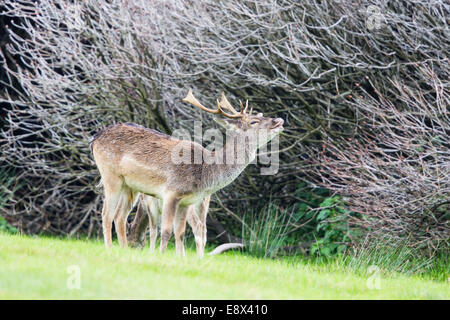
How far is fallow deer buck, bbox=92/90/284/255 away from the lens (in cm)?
874

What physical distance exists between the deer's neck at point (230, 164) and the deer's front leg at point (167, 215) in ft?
1.36

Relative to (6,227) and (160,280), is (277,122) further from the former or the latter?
(6,227)

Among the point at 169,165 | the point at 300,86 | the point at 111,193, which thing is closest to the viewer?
the point at 169,165

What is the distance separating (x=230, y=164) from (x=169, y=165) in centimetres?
69

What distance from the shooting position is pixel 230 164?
8.91 m

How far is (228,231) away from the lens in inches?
498

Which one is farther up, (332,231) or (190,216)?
(190,216)

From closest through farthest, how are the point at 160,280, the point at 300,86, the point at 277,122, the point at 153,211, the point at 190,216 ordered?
the point at 160,280 → the point at 277,122 → the point at 153,211 → the point at 190,216 → the point at 300,86

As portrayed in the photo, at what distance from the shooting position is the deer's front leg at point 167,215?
8.57 meters

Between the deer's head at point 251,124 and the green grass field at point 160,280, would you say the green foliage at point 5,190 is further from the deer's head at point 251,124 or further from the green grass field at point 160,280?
the deer's head at point 251,124

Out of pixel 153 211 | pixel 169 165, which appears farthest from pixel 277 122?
pixel 153 211

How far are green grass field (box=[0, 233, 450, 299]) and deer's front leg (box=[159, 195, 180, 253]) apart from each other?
70 cm
